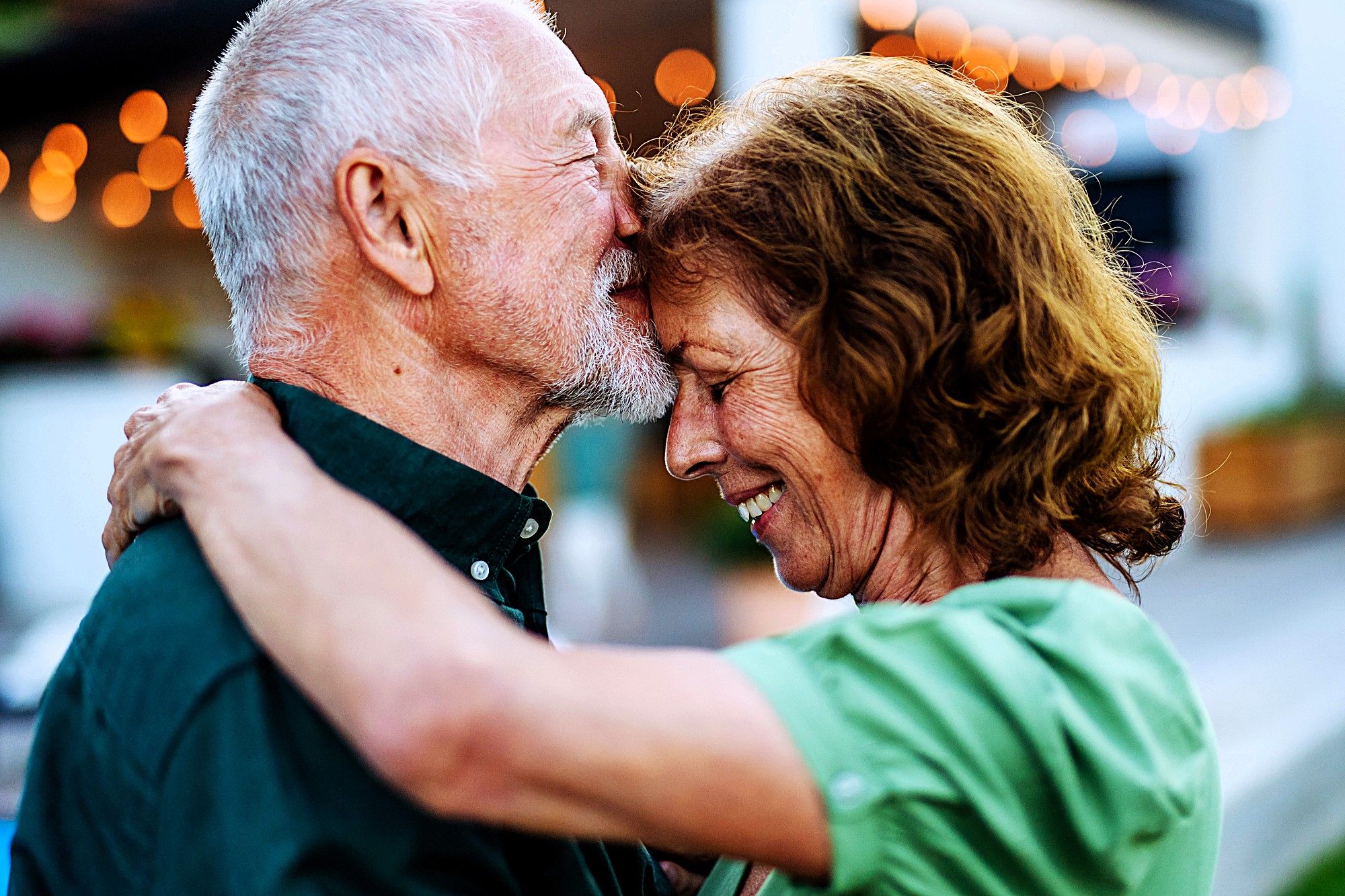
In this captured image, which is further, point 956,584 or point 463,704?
point 956,584

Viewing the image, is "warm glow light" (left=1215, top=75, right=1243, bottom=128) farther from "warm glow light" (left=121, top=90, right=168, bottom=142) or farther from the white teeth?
the white teeth

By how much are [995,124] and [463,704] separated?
1.13 meters

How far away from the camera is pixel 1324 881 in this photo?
4.23 m

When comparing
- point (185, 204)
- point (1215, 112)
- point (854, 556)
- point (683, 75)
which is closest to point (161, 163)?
point (185, 204)

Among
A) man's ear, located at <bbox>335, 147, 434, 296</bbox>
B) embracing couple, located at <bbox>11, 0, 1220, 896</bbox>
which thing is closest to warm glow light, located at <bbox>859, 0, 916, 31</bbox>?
embracing couple, located at <bbox>11, 0, 1220, 896</bbox>

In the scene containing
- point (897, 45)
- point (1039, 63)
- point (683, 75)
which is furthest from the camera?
point (683, 75)

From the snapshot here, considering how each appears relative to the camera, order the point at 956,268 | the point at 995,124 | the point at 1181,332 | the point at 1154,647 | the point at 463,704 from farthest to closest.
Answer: the point at 1181,332 < the point at 995,124 < the point at 956,268 < the point at 1154,647 < the point at 463,704

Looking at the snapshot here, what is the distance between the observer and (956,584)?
1.55 meters

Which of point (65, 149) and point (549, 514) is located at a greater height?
point (549, 514)

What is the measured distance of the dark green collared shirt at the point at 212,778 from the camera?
114 cm

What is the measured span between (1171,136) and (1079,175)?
4.93 meters

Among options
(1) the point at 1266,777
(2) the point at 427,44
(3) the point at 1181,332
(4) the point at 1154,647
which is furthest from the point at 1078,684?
(3) the point at 1181,332

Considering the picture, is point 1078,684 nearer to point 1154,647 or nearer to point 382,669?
point 1154,647

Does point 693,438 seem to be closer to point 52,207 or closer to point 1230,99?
point 52,207
